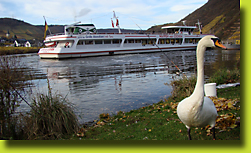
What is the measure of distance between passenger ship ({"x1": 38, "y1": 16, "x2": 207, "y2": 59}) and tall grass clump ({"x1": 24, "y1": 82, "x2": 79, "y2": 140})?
80.5ft

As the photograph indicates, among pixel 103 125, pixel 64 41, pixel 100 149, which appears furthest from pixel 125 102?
pixel 64 41

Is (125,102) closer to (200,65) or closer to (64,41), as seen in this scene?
(200,65)

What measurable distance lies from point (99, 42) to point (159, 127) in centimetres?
3000

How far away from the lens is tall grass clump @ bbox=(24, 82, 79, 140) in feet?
12.7

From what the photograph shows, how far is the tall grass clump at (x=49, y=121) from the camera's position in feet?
12.7

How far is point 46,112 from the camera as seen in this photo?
411 cm

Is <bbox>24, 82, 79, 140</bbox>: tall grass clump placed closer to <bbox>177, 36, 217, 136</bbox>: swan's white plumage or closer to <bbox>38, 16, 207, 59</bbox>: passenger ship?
<bbox>177, 36, 217, 136</bbox>: swan's white plumage

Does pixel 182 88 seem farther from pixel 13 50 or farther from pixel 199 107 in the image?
pixel 13 50

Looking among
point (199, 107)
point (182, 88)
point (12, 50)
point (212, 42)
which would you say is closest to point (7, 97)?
point (199, 107)

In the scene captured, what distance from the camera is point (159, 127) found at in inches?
160

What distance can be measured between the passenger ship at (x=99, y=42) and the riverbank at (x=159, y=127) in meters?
23.5

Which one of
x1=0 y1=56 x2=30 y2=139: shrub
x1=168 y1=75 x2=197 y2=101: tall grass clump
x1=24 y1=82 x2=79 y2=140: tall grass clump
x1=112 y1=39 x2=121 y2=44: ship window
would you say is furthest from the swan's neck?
x1=112 y1=39 x2=121 y2=44: ship window

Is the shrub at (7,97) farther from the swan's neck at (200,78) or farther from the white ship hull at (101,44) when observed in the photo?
the white ship hull at (101,44)

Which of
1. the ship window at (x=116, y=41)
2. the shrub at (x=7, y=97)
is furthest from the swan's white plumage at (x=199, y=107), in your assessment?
the ship window at (x=116, y=41)
